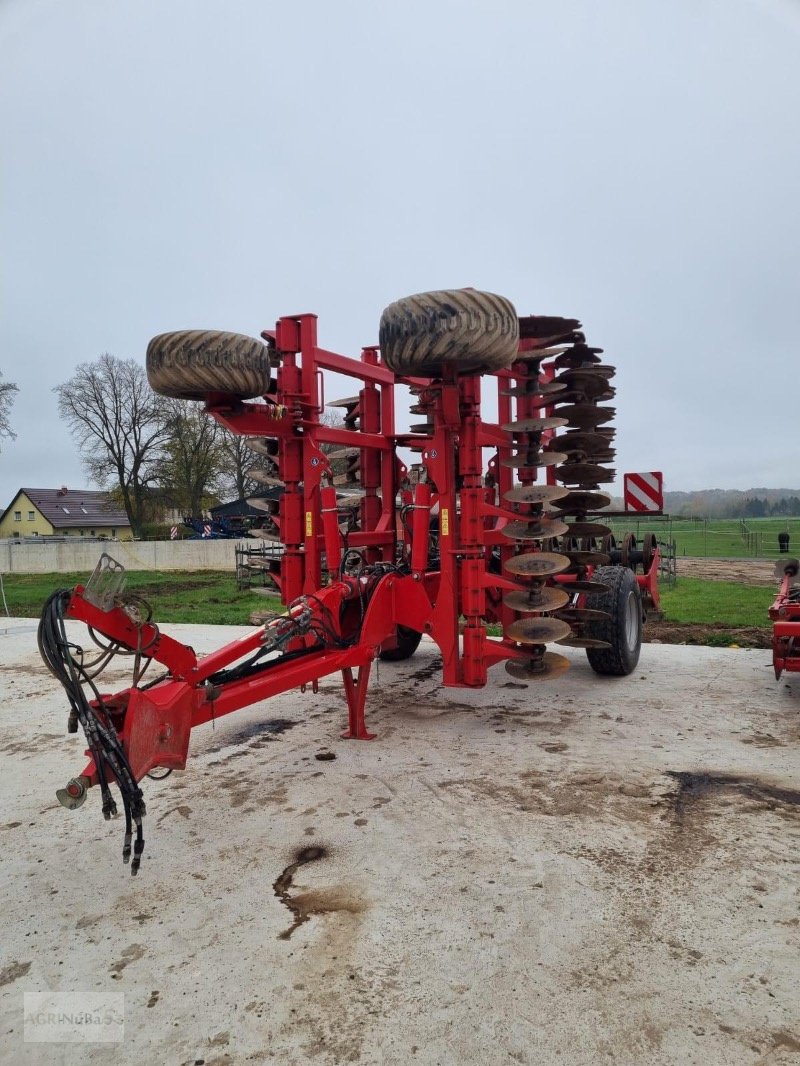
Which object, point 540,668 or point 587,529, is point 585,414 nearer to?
point 587,529

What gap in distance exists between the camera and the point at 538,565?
4918 mm

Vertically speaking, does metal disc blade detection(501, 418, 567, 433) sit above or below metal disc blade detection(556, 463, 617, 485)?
above

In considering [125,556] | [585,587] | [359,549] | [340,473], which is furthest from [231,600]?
[125,556]

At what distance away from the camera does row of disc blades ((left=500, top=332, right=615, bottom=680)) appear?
4.94 metres

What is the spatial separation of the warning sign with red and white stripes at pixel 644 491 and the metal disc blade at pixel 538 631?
459 cm

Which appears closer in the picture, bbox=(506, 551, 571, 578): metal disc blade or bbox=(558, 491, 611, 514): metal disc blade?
bbox=(506, 551, 571, 578): metal disc blade

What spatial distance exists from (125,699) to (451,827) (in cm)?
163

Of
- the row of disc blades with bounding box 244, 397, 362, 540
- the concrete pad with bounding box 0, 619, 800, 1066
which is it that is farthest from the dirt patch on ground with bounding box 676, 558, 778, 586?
the concrete pad with bounding box 0, 619, 800, 1066

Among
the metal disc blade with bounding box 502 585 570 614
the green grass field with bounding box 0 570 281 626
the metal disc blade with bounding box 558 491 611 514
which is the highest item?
the metal disc blade with bounding box 558 491 611 514

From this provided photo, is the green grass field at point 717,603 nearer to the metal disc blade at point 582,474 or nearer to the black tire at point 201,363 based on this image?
the metal disc blade at point 582,474

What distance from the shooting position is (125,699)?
3.13 m

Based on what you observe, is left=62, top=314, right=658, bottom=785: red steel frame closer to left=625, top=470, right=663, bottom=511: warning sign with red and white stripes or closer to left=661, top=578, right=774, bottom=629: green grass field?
left=625, top=470, right=663, bottom=511: warning sign with red and white stripes

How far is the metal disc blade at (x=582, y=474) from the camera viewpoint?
550cm

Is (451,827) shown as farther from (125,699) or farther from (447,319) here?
(447,319)
